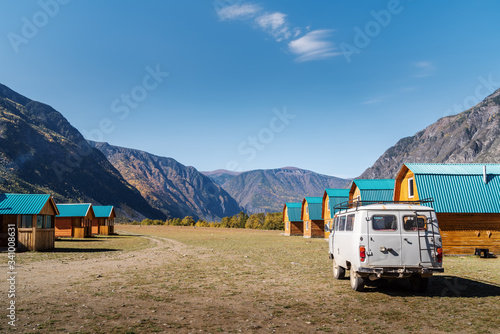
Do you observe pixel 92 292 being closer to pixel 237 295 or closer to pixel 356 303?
pixel 237 295

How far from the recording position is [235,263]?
2356cm

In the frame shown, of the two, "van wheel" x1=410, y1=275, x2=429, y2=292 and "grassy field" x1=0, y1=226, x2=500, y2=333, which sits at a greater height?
"van wheel" x1=410, y1=275, x2=429, y2=292

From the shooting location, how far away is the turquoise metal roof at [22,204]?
3155 centimetres

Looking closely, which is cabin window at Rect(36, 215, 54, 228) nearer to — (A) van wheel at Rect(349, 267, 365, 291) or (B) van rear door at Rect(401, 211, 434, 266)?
(A) van wheel at Rect(349, 267, 365, 291)

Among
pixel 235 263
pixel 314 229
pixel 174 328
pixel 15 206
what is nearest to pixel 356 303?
pixel 174 328

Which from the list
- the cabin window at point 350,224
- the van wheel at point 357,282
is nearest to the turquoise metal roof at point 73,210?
the cabin window at point 350,224

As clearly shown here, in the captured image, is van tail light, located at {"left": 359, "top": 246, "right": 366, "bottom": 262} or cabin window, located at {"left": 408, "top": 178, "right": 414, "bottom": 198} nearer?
van tail light, located at {"left": 359, "top": 246, "right": 366, "bottom": 262}

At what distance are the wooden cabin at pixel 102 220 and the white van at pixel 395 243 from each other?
201 ft

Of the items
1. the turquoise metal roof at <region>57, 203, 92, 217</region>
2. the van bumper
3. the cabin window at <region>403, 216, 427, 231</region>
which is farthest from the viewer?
the turquoise metal roof at <region>57, 203, 92, 217</region>

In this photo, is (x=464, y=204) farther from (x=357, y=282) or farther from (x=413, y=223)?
(x=357, y=282)

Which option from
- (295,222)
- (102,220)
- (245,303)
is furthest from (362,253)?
(102,220)

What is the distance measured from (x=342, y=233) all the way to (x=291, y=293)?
3.73 meters

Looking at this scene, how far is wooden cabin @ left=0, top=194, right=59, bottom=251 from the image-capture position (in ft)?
103

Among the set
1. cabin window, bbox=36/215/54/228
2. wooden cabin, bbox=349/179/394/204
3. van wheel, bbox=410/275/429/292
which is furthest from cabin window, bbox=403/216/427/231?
wooden cabin, bbox=349/179/394/204
